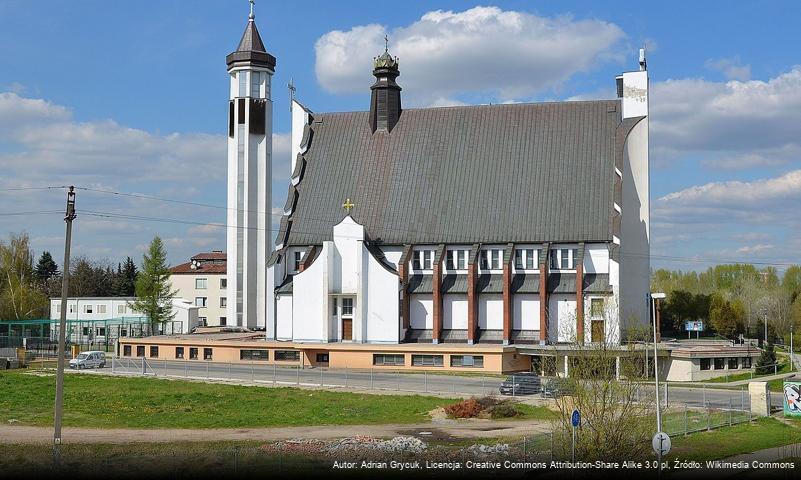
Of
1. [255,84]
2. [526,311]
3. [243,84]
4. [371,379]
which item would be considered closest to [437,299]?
Answer: [526,311]

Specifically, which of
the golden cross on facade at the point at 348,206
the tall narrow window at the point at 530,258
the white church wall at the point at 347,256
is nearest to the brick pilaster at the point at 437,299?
the white church wall at the point at 347,256

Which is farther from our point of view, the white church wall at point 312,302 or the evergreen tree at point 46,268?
the evergreen tree at point 46,268

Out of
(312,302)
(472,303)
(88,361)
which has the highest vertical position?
(312,302)

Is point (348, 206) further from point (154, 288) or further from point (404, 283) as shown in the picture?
point (154, 288)

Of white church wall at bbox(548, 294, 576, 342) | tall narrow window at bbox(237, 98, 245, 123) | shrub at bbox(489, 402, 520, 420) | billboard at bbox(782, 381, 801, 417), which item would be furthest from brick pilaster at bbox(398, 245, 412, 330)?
billboard at bbox(782, 381, 801, 417)

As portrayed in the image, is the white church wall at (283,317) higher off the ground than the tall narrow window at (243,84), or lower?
lower

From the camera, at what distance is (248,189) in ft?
235

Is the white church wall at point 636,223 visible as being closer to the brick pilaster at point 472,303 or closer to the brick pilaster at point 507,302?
the brick pilaster at point 507,302

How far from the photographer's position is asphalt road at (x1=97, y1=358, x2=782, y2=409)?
144ft

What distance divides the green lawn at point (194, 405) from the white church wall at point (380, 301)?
46.5ft

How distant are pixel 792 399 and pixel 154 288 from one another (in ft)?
183

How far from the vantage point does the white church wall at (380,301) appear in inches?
2317

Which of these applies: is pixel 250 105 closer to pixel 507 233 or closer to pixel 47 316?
pixel 507 233

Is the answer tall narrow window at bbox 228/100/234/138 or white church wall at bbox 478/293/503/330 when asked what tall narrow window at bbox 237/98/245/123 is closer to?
tall narrow window at bbox 228/100/234/138
